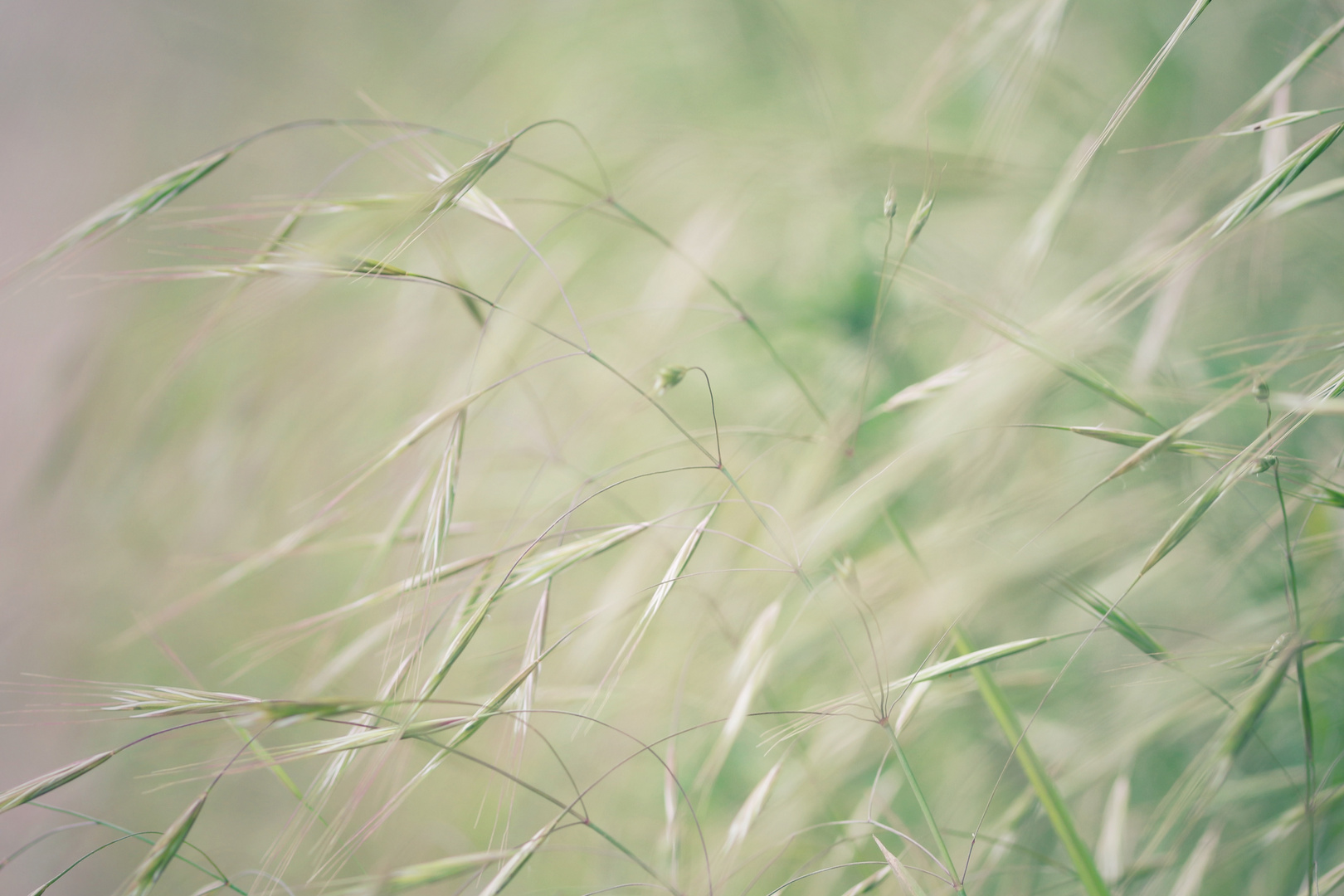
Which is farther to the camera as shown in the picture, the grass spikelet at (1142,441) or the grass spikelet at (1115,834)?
the grass spikelet at (1115,834)

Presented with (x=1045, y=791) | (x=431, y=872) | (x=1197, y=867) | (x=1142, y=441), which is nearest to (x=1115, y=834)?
(x=1197, y=867)

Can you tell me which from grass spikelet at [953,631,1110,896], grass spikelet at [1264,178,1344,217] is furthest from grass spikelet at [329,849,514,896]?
grass spikelet at [1264,178,1344,217]

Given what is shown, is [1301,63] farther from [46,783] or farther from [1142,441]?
[46,783]

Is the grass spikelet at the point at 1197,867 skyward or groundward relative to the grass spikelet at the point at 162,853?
groundward

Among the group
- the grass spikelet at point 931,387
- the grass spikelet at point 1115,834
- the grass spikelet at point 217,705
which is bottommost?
the grass spikelet at point 1115,834

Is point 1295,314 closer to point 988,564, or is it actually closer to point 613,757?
point 988,564

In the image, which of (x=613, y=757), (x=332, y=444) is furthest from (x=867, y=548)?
(x=332, y=444)

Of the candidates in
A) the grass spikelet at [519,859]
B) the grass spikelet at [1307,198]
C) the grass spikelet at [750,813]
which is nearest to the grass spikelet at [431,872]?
the grass spikelet at [519,859]

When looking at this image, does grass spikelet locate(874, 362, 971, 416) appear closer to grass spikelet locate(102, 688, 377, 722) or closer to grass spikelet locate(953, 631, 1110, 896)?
grass spikelet locate(953, 631, 1110, 896)

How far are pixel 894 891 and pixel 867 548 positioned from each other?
237mm

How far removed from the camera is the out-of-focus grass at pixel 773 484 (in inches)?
11.4

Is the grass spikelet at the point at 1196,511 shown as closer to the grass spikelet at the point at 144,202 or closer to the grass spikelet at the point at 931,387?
the grass spikelet at the point at 931,387

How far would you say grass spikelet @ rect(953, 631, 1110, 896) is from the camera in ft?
0.94

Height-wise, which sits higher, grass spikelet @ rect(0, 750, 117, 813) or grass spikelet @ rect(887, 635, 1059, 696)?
grass spikelet @ rect(0, 750, 117, 813)
